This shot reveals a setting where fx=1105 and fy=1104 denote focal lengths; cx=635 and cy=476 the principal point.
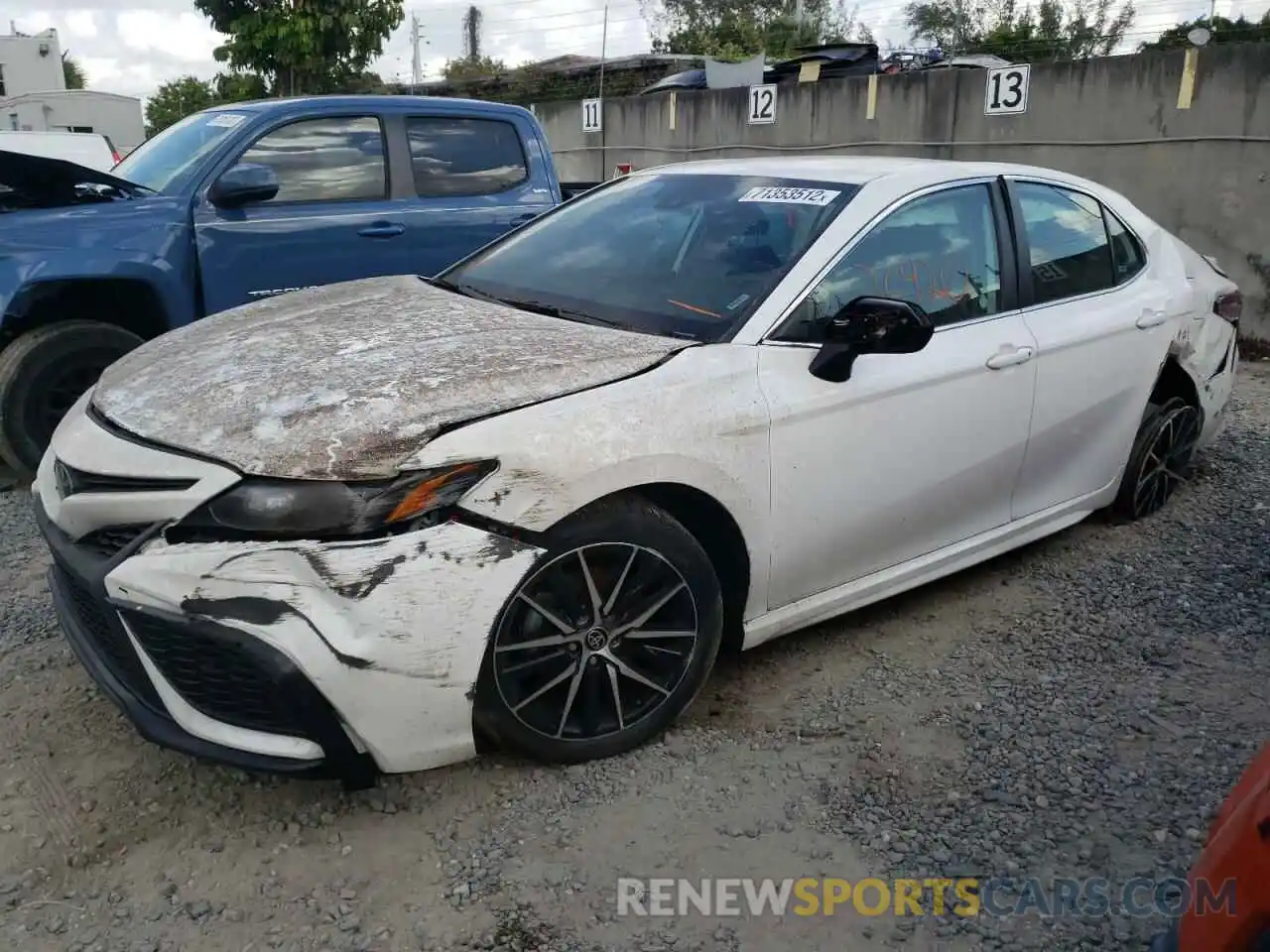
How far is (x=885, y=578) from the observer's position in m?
3.51

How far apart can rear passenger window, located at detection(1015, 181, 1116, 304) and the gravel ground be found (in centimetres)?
122

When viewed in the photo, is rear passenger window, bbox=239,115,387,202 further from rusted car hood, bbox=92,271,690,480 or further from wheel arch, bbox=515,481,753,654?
wheel arch, bbox=515,481,753,654

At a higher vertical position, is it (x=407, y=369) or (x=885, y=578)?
(x=407, y=369)

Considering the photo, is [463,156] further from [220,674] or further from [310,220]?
[220,674]

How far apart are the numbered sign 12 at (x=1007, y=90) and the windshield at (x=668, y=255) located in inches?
282

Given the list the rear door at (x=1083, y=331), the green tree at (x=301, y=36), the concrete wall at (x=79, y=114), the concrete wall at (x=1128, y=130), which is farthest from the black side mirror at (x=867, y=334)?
the concrete wall at (x=79, y=114)

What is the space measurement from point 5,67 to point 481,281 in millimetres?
45820

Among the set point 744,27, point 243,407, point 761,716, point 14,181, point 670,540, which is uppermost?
point 744,27

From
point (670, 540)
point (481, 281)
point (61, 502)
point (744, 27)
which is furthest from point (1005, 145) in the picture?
point (744, 27)

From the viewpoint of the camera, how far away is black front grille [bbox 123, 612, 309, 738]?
239cm

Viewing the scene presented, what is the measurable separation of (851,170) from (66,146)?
840 centimetres

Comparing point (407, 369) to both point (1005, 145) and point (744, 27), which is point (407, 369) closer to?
point (1005, 145)

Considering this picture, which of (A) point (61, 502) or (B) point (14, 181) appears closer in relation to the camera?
(A) point (61, 502)

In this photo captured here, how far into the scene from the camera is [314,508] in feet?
7.98
